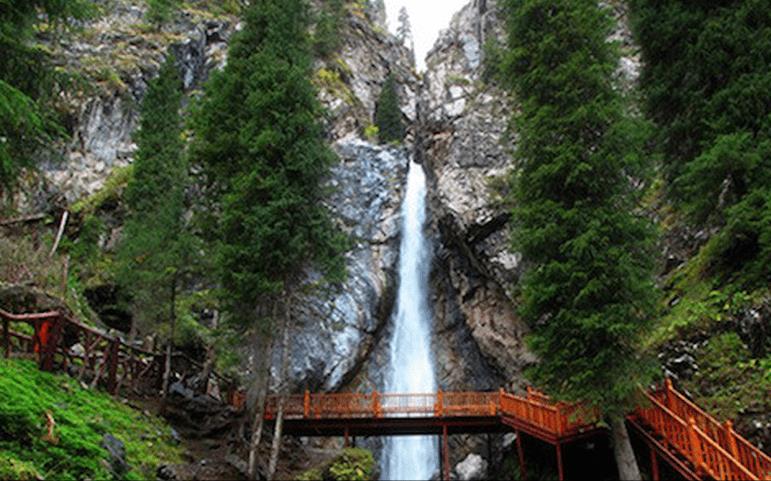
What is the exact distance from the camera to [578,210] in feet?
34.6

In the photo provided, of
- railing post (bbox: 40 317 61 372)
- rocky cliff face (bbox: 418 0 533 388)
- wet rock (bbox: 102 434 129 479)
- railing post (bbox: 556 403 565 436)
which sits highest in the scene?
rocky cliff face (bbox: 418 0 533 388)

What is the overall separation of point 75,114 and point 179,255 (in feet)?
64.6

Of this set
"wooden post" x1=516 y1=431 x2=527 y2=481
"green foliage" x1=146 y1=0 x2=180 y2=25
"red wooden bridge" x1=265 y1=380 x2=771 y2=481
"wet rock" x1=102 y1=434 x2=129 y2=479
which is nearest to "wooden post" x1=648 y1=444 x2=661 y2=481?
"red wooden bridge" x1=265 y1=380 x2=771 y2=481

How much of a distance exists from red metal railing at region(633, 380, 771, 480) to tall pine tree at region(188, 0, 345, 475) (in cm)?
726

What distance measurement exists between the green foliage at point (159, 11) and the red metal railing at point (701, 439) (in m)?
38.8

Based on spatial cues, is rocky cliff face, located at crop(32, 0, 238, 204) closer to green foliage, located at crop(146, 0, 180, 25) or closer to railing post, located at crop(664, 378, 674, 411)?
green foliage, located at crop(146, 0, 180, 25)

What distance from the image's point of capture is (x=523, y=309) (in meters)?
10.8

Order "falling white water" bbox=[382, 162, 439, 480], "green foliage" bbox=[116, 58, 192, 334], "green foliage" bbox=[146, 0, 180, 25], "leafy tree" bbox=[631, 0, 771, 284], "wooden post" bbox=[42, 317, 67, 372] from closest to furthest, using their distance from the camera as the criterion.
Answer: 1. "wooden post" bbox=[42, 317, 67, 372]
2. "leafy tree" bbox=[631, 0, 771, 284]
3. "green foliage" bbox=[116, 58, 192, 334]
4. "falling white water" bbox=[382, 162, 439, 480]
5. "green foliage" bbox=[146, 0, 180, 25]

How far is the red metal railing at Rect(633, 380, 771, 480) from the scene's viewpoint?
8008 millimetres

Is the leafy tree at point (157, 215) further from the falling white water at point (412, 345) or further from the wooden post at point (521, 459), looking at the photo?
the falling white water at point (412, 345)

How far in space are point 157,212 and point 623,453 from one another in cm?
1652

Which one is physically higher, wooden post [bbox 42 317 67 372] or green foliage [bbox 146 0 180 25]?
green foliage [bbox 146 0 180 25]

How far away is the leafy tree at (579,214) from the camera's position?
959cm

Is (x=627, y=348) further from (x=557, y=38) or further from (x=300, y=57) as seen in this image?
(x=300, y=57)
